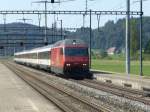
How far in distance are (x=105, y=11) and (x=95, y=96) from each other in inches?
1445

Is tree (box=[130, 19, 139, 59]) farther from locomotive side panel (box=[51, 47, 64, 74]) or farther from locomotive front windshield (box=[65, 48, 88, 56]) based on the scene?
locomotive front windshield (box=[65, 48, 88, 56])

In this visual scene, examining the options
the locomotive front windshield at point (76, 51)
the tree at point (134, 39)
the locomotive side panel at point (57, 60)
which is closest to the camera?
the locomotive front windshield at point (76, 51)

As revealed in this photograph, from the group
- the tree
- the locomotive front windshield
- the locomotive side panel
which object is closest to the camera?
the locomotive front windshield

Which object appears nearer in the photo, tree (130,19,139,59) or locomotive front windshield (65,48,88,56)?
locomotive front windshield (65,48,88,56)

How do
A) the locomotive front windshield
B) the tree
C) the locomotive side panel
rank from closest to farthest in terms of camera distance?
the locomotive front windshield → the locomotive side panel → the tree

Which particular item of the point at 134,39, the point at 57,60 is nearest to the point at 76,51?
the point at 57,60

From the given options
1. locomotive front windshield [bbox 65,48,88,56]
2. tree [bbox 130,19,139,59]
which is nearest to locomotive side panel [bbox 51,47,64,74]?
locomotive front windshield [bbox 65,48,88,56]

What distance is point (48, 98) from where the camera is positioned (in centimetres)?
2644

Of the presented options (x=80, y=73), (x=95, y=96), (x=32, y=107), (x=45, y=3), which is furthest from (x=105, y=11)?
(x=32, y=107)

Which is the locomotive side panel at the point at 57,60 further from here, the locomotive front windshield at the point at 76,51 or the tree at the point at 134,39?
the tree at the point at 134,39

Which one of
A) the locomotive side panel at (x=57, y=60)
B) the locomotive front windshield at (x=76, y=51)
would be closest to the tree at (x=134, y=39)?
the locomotive side panel at (x=57, y=60)

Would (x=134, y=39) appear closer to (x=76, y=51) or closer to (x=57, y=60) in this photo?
(x=57, y=60)

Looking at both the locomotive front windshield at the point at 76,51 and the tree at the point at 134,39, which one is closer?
the locomotive front windshield at the point at 76,51

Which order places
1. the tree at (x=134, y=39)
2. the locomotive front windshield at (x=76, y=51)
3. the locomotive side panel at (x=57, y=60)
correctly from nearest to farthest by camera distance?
the locomotive front windshield at (x=76, y=51), the locomotive side panel at (x=57, y=60), the tree at (x=134, y=39)
